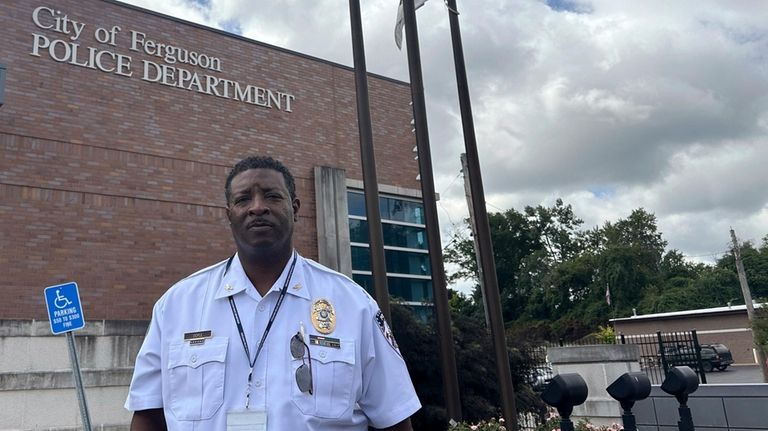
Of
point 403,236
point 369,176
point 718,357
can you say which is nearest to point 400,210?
point 403,236

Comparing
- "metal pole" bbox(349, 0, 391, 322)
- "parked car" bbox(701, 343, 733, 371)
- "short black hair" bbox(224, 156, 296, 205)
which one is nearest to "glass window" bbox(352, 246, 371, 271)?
"metal pole" bbox(349, 0, 391, 322)

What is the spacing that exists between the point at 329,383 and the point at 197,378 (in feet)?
1.38

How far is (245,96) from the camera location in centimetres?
1469

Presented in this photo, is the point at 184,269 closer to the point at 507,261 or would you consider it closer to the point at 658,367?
the point at 658,367

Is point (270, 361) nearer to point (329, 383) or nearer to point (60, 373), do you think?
point (329, 383)

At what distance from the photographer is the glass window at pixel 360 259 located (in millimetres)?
15180

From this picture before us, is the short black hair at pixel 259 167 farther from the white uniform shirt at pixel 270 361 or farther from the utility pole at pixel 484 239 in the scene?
the utility pole at pixel 484 239

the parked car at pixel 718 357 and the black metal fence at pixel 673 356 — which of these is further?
the parked car at pixel 718 357

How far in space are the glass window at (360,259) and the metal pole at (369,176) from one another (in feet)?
24.4

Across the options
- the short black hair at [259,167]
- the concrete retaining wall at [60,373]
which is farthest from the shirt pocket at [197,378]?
the concrete retaining wall at [60,373]

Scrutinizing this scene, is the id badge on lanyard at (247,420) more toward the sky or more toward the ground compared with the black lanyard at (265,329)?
more toward the ground

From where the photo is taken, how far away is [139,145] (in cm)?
1275

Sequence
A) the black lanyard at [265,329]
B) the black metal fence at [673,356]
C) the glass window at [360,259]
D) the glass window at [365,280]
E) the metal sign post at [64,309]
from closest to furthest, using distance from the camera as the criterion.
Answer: the black lanyard at [265,329], the metal sign post at [64,309], the black metal fence at [673,356], the glass window at [365,280], the glass window at [360,259]

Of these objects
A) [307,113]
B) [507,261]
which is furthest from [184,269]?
[507,261]
